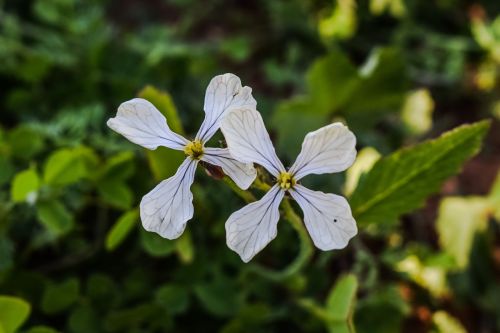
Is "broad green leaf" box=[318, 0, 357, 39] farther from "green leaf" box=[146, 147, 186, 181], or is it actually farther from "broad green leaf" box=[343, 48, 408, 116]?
"green leaf" box=[146, 147, 186, 181]

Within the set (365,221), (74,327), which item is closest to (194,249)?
(74,327)

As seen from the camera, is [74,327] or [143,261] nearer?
[74,327]

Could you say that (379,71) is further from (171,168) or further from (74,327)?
(74,327)

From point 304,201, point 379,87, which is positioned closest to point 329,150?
point 304,201

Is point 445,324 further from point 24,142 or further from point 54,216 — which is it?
point 24,142

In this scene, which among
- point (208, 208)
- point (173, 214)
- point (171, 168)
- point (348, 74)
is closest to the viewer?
point (173, 214)

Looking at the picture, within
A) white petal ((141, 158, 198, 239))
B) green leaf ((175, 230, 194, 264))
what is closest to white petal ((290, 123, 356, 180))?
white petal ((141, 158, 198, 239))

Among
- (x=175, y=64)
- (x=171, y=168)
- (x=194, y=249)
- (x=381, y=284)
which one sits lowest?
(x=381, y=284)
